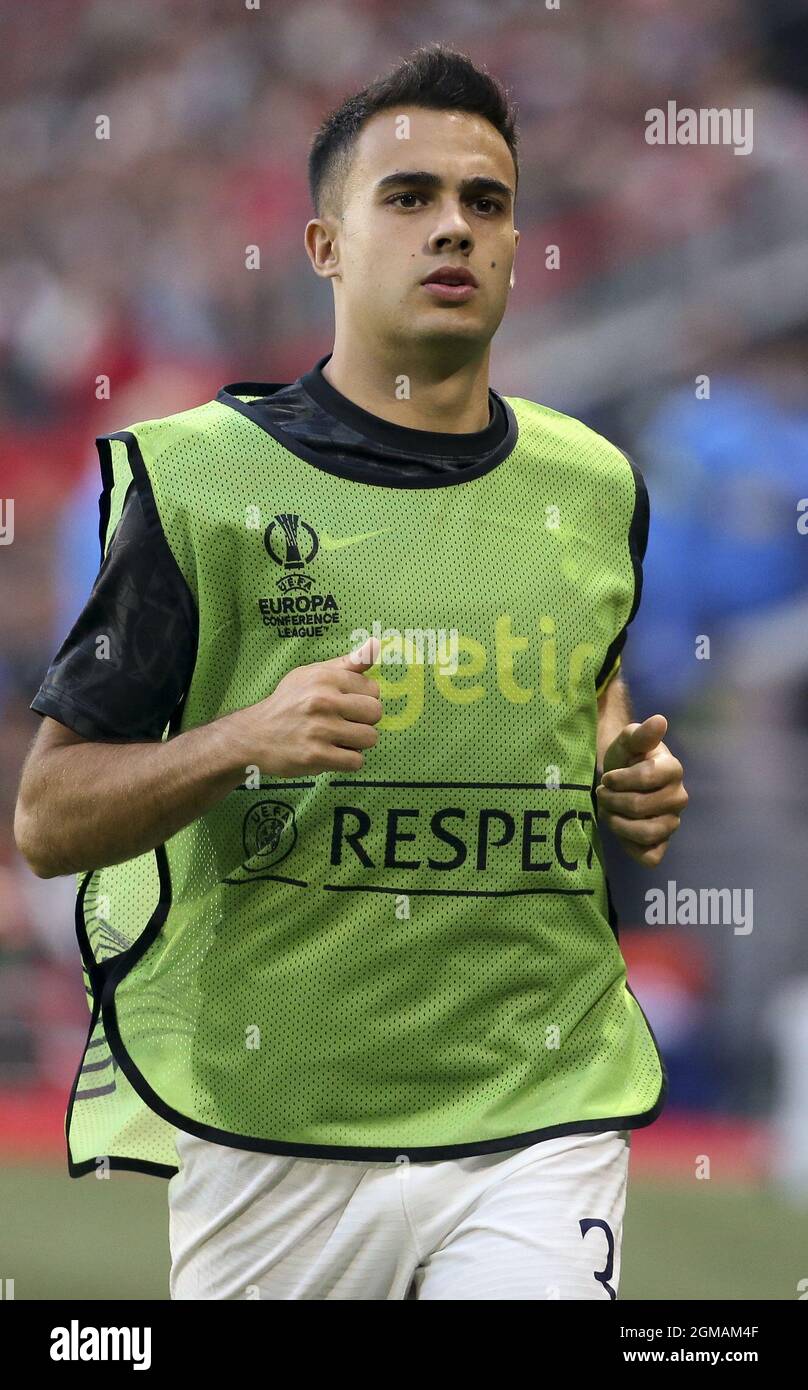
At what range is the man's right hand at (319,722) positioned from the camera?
76.6 inches

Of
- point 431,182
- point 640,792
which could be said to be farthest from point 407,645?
point 431,182

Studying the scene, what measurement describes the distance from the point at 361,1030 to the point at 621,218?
211 inches

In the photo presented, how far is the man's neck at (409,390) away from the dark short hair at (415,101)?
293mm

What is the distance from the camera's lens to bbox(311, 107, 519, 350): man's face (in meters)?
2.34

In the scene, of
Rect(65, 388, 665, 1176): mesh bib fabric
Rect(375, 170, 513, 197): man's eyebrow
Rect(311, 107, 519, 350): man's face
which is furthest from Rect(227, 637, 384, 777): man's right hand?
Rect(375, 170, 513, 197): man's eyebrow

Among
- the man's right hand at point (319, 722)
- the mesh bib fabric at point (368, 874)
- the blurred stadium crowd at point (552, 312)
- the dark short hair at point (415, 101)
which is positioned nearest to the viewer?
the man's right hand at point (319, 722)

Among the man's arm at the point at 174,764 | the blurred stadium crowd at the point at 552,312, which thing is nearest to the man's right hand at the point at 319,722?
the man's arm at the point at 174,764

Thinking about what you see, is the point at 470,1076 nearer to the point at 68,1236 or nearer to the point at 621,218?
the point at 68,1236

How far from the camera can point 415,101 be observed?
2.46 meters

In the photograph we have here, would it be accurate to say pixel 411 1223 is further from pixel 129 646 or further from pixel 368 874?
pixel 129 646

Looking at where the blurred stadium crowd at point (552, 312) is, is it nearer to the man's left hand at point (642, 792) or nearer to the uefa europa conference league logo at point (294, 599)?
the man's left hand at point (642, 792)

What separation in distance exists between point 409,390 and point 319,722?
640mm

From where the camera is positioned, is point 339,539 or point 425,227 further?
point 425,227

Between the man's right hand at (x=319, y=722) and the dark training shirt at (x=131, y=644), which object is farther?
the dark training shirt at (x=131, y=644)
